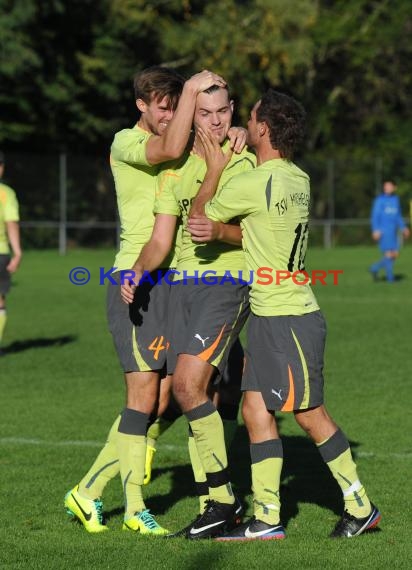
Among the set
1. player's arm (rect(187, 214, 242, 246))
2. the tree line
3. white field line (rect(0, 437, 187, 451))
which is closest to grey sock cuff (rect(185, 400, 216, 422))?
player's arm (rect(187, 214, 242, 246))

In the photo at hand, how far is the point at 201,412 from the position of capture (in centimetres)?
611

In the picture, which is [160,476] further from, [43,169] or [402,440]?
[43,169]

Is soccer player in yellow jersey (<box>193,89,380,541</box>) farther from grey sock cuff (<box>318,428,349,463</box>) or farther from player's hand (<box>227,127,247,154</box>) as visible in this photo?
player's hand (<box>227,127,247,154</box>)

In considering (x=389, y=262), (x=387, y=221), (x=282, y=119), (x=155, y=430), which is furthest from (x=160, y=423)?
(x=387, y=221)

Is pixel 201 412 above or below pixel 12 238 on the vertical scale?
above

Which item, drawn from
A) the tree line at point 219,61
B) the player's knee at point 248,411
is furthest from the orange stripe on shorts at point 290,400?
the tree line at point 219,61

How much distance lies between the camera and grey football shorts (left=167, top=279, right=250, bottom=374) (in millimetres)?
6062

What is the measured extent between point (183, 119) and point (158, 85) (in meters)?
0.42

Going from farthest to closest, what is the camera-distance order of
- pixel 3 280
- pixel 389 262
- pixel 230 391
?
pixel 389 262
pixel 3 280
pixel 230 391

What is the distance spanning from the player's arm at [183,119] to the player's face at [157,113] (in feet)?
1.10

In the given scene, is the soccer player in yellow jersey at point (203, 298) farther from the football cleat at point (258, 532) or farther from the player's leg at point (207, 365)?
the football cleat at point (258, 532)

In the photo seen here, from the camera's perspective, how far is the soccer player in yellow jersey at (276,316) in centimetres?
592

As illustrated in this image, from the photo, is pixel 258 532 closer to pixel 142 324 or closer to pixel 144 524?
pixel 144 524

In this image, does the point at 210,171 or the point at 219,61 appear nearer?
the point at 210,171
